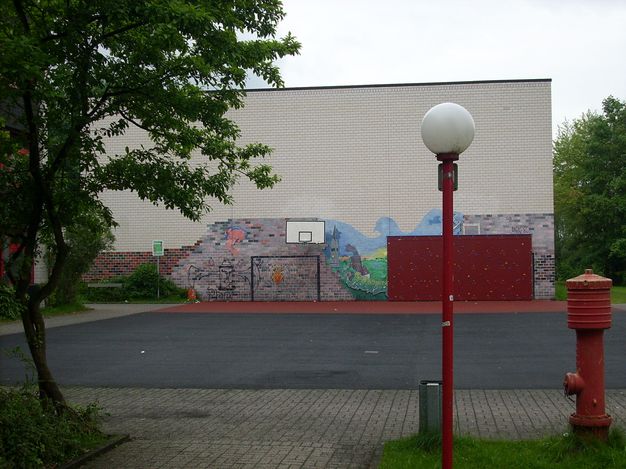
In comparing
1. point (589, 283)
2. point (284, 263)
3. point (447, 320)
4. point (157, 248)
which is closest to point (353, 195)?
point (284, 263)

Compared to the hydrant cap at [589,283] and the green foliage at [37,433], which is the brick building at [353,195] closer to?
the green foliage at [37,433]

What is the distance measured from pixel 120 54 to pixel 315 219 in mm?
24867

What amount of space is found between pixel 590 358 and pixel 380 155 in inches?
1012

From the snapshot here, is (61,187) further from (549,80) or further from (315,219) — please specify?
(549,80)

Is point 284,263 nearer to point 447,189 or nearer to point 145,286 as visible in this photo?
point 145,286

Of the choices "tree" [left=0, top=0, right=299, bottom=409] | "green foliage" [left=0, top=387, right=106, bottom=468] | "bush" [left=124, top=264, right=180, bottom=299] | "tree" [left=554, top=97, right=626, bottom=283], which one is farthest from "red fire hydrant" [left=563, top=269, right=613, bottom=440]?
"tree" [left=554, top=97, right=626, bottom=283]

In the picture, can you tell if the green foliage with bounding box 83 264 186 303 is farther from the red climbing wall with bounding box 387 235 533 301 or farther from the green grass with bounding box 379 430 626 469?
the green grass with bounding box 379 430 626 469

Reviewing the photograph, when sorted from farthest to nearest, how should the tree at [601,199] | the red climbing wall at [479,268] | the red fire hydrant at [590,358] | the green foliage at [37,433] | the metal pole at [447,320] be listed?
1. the tree at [601,199]
2. the red climbing wall at [479,268]
3. the red fire hydrant at [590,358]
4. the green foliage at [37,433]
5. the metal pole at [447,320]

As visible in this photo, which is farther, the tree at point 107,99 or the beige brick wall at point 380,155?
the beige brick wall at point 380,155

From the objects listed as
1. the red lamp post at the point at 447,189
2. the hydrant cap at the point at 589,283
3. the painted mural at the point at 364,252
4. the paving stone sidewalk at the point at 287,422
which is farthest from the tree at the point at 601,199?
the red lamp post at the point at 447,189

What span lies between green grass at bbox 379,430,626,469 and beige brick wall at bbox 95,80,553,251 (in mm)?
24641

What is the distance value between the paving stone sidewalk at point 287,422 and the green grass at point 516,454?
343mm

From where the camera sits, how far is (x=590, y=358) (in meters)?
6.34

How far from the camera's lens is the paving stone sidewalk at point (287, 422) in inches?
266
